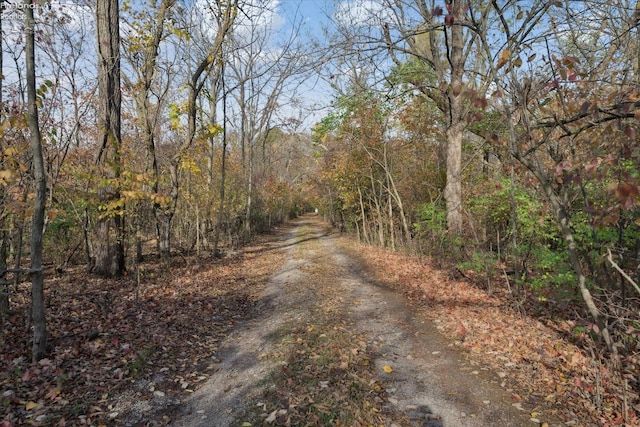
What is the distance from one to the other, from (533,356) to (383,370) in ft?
6.70

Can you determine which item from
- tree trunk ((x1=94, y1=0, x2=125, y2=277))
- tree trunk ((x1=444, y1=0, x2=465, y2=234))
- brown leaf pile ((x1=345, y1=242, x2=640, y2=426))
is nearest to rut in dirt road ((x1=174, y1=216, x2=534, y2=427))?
brown leaf pile ((x1=345, y1=242, x2=640, y2=426))

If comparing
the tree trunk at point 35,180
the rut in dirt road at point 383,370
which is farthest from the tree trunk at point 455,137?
the tree trunk at point 35,180

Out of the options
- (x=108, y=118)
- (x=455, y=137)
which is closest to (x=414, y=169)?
(x=455, y=137)

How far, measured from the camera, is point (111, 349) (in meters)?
5.09

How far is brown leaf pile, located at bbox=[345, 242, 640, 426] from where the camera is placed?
365 cm

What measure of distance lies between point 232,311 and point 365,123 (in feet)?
37.6

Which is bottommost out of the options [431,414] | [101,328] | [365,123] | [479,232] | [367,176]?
[431,414]

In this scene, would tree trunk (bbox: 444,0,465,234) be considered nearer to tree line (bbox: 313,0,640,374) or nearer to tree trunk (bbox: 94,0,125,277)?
tree line (bbox: 313,0,640,374)

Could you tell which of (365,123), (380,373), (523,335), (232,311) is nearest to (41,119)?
(232,311)

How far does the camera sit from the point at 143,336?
222 inches

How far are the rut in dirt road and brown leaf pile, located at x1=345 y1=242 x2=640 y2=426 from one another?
34cm

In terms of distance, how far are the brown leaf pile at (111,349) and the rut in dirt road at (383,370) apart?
0.41 m

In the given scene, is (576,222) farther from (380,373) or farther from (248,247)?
(248,247)

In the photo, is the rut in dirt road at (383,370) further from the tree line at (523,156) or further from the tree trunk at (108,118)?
the tree trunk at (108,118)
